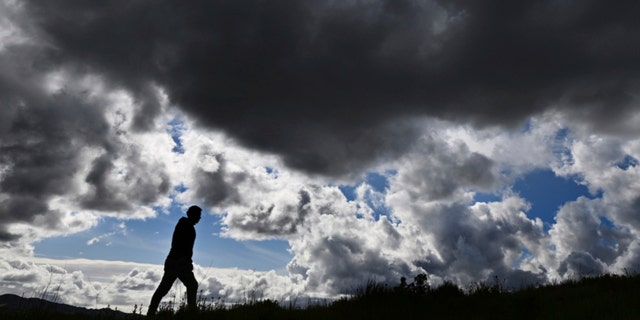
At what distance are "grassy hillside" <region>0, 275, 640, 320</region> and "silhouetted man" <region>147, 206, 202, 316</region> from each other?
0.88 metres

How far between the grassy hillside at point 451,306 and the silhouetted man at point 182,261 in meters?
0.88

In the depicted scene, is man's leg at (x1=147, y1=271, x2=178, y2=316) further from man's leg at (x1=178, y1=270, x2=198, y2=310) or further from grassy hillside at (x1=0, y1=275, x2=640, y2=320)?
grassy hillside at (x1=0, y1=275, x2=640, y2=320)

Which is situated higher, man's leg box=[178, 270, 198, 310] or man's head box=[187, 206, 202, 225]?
man's head box=[187, 206, 202, 225]

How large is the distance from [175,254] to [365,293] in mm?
4229

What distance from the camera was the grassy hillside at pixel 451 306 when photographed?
783 cm

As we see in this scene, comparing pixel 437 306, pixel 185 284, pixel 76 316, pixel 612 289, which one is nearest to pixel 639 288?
pixel 612 289

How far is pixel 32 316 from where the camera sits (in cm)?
725

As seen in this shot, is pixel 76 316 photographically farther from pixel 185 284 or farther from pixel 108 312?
pixel 185 284

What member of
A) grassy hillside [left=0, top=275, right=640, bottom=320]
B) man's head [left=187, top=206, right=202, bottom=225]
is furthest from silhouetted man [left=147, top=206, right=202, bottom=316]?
grassy hillside [left=0, top=275, right=640, bottom=320]

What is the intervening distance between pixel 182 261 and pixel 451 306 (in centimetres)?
559

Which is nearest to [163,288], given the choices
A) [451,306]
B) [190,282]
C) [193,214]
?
[190,282]

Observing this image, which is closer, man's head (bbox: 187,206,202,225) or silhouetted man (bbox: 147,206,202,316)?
silhouetted man (bbox: 147,206,202,316)

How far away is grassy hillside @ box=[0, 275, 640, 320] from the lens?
25.7 feet

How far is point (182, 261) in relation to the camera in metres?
8.94
